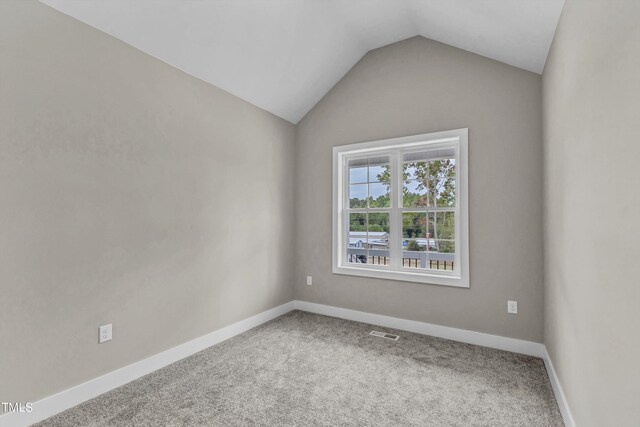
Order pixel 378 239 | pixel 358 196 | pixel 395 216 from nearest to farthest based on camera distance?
pixel 395 216
pixel 378 239
pixel 358 196

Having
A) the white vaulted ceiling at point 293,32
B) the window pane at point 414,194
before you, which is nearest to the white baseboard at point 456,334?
the window pane at point 414,194

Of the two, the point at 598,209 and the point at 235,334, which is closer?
the point at 598,209

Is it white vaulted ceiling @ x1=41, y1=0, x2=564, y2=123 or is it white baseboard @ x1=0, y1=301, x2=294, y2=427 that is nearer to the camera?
white baseboard @ x1=0, y1=301, x2=294, y2=427

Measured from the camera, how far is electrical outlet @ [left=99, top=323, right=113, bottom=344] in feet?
7.26

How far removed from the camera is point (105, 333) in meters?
2.23

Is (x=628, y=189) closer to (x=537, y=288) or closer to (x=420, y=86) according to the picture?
(x=537, y=288)

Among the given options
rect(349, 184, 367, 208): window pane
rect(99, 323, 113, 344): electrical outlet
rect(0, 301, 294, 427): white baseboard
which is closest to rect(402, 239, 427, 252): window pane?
rect(349, 184, 367, 208): window pane

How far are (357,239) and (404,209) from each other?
723 millimetres

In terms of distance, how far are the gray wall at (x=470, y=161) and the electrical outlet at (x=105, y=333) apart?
2.34m

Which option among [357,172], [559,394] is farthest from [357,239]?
[559,394]

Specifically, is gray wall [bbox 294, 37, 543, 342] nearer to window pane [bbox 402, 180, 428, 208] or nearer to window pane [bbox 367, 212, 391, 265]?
window pane [bbox 367, 212, 391, 265]

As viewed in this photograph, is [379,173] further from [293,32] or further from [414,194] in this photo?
[293,32]

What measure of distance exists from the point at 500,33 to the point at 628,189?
212 cm

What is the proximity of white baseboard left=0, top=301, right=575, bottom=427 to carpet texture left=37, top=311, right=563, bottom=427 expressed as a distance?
2.6 inches
